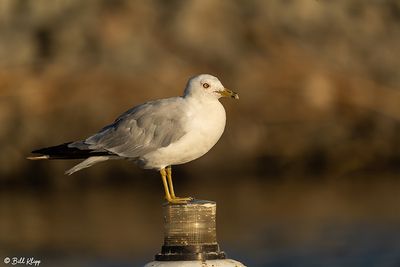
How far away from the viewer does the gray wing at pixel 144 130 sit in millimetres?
7707

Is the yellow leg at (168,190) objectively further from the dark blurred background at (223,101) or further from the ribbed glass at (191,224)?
the dark blurred background at (223,101)

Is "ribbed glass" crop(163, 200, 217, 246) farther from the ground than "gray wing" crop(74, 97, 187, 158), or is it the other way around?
"gray wing" crop(74, 97, 187, 158)

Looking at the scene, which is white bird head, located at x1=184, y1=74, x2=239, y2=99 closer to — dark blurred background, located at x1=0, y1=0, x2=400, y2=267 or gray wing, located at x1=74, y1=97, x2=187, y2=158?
gray wing, located at x1=74, y1=97, x2=187, y2=158

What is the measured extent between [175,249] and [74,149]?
129 centimetres

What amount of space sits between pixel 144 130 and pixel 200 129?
0.46 meters

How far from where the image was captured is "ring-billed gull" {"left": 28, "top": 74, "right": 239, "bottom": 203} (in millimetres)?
7555

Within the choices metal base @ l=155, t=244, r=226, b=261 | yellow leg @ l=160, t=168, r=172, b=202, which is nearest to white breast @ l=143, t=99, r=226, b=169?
yellow leg @ l=160, t=168, r=172, b=202

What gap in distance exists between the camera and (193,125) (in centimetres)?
761

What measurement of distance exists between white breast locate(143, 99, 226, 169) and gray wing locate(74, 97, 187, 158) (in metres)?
0.05

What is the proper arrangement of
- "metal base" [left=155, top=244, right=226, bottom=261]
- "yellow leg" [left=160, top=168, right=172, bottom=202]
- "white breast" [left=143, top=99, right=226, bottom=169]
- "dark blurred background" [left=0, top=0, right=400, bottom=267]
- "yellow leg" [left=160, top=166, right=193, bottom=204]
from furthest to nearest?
"dark blurred background" [left=0, top=0, right=400, bottom=267] < "yellow leg" [left=160, top=168, right=172, bottom=202] < "yellow leg" [left=160, top=166, right=193, bottom=204] < "white breast" [left=143, top=99, right=226, bottom=169] < "metal base" [left=155, top=244, right=226, bottom=261]

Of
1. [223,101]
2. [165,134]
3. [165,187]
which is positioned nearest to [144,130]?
[165,134]

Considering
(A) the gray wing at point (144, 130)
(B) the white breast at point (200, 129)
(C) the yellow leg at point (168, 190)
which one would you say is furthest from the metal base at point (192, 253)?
(A) the gray wing at point (144, 130)

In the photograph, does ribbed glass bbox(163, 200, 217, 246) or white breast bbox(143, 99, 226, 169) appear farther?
white breast bbox(143, 99, 226, 169)

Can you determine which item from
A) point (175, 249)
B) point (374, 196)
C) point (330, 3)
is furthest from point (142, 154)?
point (330, 3)
